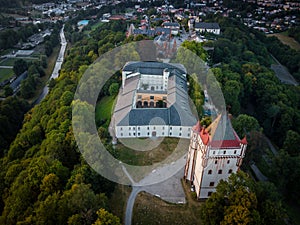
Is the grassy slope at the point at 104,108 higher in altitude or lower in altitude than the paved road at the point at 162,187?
lower

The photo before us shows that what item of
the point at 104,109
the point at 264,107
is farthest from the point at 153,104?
the point at 264,107

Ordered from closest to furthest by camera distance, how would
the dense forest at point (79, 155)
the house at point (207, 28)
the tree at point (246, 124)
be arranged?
1. the dense forest at point (79, 155)
2. the tree at point (246, 124)
3. the house at point (207, 28)

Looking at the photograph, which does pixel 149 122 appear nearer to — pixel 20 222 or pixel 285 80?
pixel 20 222

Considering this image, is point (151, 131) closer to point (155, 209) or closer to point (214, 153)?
point (155, 209)

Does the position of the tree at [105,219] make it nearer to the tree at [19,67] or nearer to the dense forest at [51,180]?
the dense forest at [51,180]

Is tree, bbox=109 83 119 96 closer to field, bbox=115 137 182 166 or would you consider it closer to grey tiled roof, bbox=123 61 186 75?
grey tiled roof, bbox=123 61 186 75

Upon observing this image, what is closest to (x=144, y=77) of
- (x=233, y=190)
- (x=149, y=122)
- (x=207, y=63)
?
(x=149, y=122)

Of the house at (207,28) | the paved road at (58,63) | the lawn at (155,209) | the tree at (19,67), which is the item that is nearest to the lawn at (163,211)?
the lawn at (155,209)
